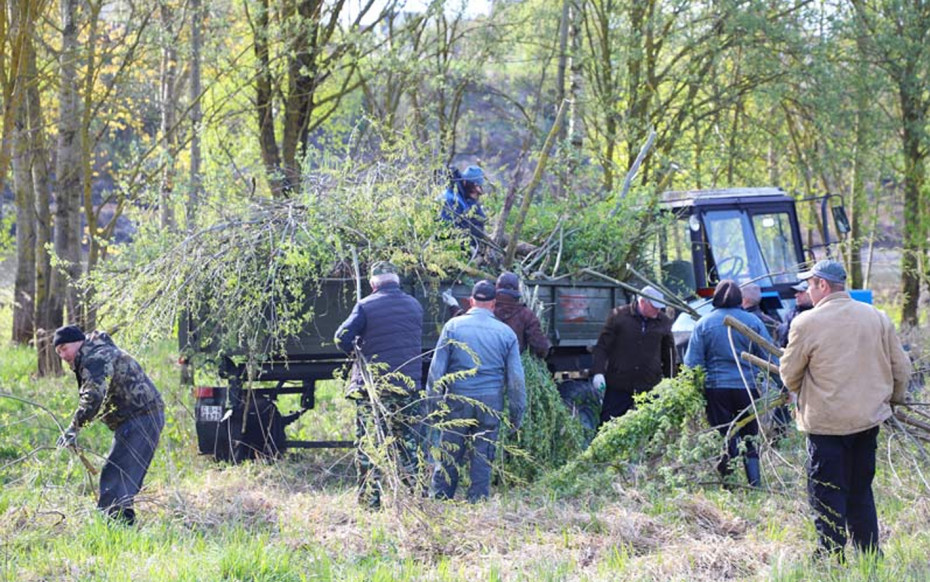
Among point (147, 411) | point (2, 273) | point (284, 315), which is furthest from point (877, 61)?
point (2, 273)

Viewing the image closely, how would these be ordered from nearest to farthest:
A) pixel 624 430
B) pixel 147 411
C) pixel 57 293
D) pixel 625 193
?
pixel 147 411, pixel 624 430, pixel 625 193, pixel 57 293

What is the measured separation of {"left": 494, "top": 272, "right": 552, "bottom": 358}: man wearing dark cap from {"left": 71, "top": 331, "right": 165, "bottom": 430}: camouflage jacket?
311cm

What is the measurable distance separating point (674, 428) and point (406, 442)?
2308mm

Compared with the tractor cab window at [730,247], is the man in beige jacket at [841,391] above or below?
below

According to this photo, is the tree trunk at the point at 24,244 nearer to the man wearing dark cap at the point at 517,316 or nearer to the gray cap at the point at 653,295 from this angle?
the man wearing dark cap at the point at 517,316

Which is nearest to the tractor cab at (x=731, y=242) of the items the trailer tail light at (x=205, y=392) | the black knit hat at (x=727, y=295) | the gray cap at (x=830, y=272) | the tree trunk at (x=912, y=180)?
the black knit hat at (x=727, y=295)

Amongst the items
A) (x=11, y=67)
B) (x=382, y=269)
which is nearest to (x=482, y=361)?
(x=382, y=269)

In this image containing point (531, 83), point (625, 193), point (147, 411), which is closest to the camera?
point (147, 411)

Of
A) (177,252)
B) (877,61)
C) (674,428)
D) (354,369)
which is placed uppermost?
(877,61)

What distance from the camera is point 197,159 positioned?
17016mm

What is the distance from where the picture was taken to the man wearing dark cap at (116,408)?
739 centimetres

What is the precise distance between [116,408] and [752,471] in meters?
4.84

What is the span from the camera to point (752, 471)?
8523mm

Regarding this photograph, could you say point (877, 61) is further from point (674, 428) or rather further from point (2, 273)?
point (2, 273)
